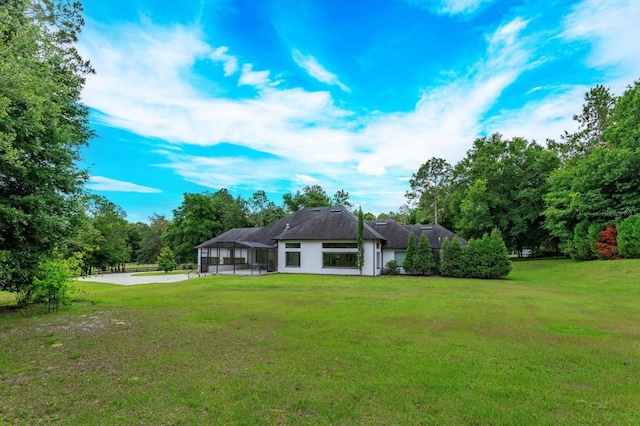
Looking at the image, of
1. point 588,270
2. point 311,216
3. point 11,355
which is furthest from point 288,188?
point 11,355

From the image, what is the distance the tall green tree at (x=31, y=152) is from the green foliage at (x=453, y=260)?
66.8 feet

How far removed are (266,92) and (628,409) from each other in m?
17.8

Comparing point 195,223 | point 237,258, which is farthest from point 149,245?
point 237,258

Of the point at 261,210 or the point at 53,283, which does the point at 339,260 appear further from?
the point at 261,210

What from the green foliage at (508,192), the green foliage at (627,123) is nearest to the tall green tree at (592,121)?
the green foliage at (508,192)

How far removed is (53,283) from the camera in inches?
331

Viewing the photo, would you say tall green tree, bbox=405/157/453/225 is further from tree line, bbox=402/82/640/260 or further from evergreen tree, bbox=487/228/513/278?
evergreen tree, bbox=487/228/513/278

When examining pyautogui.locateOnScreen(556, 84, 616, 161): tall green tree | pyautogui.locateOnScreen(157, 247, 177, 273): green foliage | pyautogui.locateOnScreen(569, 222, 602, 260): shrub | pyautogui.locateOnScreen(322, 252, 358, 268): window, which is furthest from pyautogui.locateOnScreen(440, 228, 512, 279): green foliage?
pyautogui.locateOnScreen(157, 247, 177, 273): green foliage

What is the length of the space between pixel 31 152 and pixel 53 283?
133 inches

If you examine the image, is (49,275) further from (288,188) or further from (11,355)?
(288,188)

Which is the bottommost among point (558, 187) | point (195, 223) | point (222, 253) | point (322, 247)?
point (222, 253)

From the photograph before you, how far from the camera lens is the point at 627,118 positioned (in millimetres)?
23875

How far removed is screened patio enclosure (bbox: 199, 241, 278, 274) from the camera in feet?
84.6

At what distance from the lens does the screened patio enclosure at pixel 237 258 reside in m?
25.8
